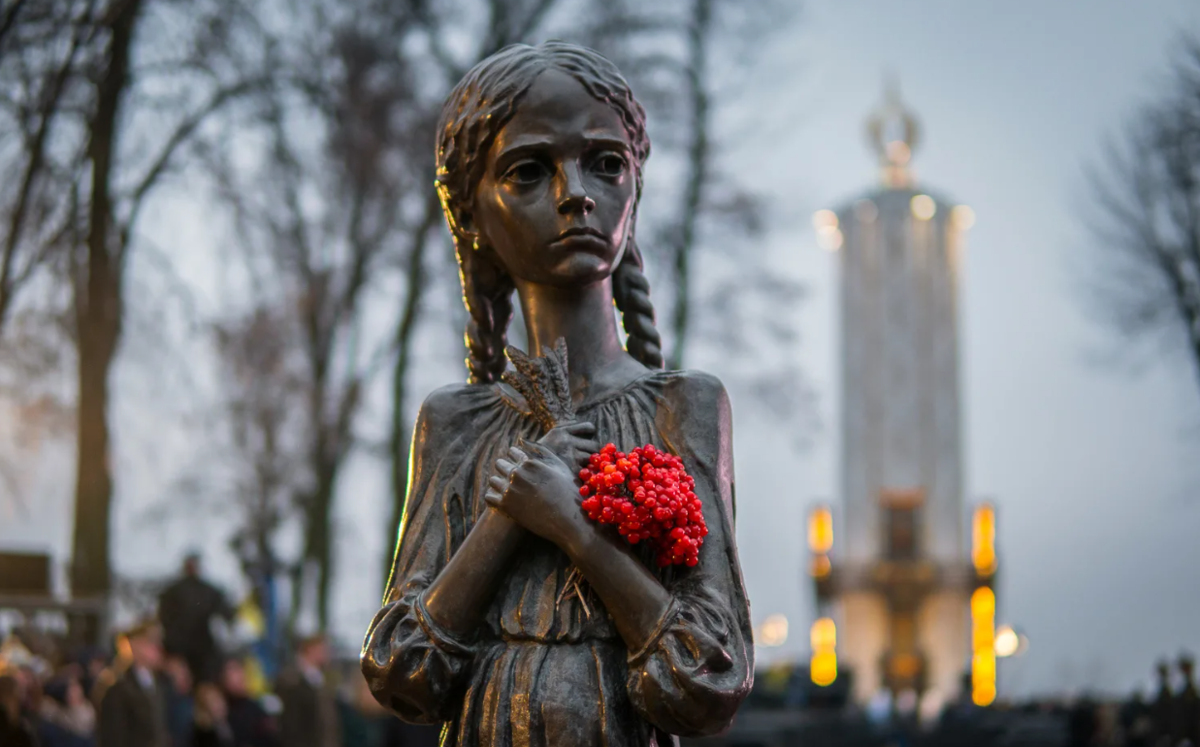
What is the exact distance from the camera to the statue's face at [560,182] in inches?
127

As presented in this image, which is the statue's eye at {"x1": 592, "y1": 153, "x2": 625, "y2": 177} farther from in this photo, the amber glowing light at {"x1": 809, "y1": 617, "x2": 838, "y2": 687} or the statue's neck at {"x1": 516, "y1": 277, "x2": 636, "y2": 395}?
the amber glowing light at {"x1": 809, "y1": 617, "x2": 838, "y2": 687}

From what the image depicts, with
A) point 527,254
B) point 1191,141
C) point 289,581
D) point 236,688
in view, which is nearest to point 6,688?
point 236,688

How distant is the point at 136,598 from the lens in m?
27.8

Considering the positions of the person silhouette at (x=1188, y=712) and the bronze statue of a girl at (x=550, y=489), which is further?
the person silhouette at (x=1188, y=712)

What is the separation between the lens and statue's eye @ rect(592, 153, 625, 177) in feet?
10.8

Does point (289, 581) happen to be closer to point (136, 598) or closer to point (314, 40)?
point (136, 598)

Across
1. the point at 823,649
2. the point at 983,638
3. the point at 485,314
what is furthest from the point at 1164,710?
the point at 983,638

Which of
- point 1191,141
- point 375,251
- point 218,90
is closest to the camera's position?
point 218,90

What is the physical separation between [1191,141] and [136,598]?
19.2 meters

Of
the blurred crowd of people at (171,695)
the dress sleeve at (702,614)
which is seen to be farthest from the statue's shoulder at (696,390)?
the blurred crowd of people at (171,695)

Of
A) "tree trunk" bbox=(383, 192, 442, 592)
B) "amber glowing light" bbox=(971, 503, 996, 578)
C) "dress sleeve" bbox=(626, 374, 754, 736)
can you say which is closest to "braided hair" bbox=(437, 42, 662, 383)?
"dress sleeve" bbox=(626, 374, 754, 736)

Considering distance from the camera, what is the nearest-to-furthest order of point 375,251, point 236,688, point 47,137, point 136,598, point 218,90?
point 236,688 → point 47,137 → point 218,90 → point 375,251 → point 136,598

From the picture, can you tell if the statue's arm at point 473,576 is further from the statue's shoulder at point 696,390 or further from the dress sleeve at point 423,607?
the statue's shoulder at point 696,390

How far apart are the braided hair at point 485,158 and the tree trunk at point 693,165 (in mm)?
18174
